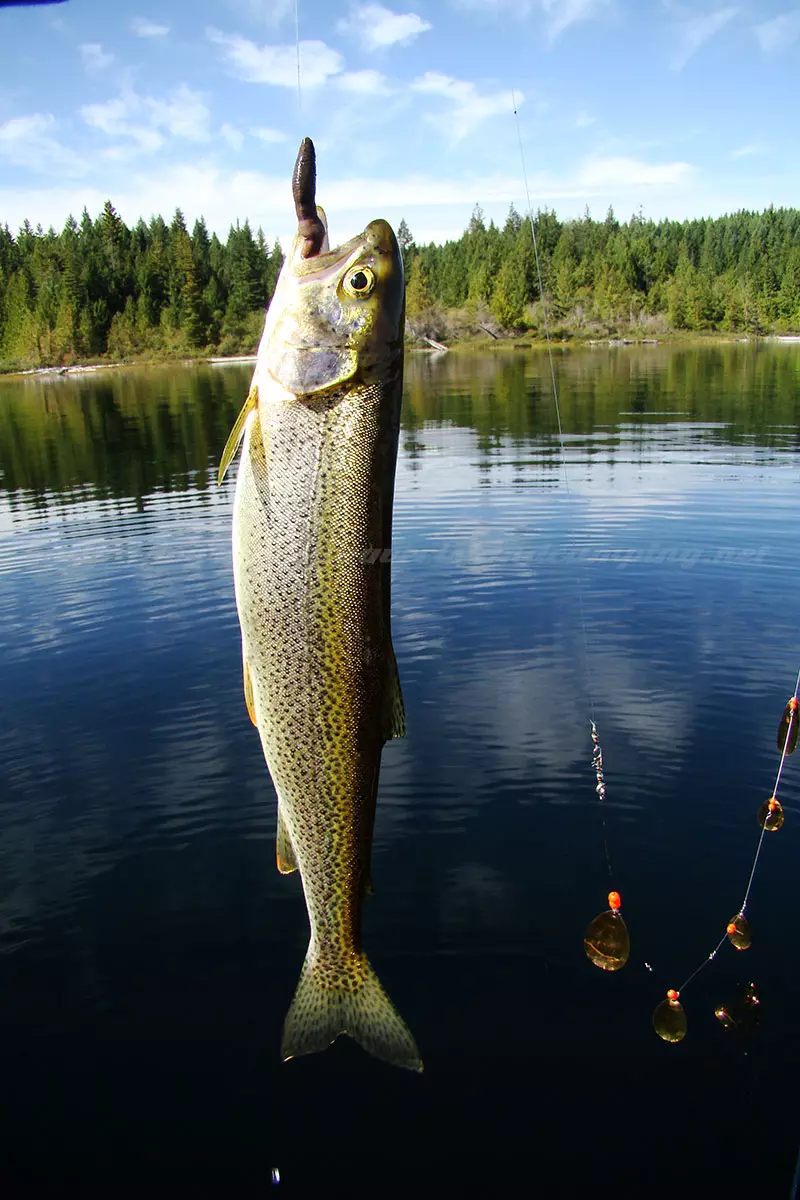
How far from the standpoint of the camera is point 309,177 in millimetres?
2785

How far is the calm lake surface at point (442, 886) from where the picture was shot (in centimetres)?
532

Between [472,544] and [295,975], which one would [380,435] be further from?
[472,544]

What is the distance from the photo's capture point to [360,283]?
9.90 feet

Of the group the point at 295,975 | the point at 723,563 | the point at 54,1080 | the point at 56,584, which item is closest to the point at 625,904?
the point at 295,975

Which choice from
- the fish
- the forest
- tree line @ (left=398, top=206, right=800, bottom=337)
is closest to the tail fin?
the fish

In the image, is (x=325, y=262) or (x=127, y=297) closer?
(x=325, y=262)

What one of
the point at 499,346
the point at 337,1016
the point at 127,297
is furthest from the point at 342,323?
the point at 127,297

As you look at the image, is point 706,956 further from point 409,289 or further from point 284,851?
point 409,289

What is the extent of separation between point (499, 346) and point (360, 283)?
423ft

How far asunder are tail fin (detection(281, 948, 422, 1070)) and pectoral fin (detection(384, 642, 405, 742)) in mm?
1000

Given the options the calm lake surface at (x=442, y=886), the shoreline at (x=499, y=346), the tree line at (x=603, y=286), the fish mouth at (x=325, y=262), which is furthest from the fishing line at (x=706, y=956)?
the tree line at (x=603, y=286)

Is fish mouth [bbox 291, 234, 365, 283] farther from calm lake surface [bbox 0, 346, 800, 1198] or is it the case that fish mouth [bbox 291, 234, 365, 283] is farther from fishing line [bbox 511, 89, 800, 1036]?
calm lake surface [bbox 0, 346, 800, 1198]

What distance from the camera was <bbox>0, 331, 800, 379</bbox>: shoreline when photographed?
111000 mm

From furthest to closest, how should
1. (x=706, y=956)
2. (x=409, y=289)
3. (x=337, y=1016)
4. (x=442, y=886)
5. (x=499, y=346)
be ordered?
(x=409, y=289), (x=499, y=346), (x=442, y=886), (x=706, y=956), (x=337, y=1016)
